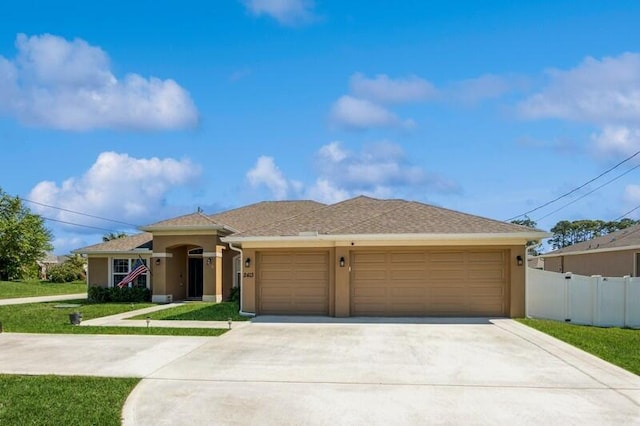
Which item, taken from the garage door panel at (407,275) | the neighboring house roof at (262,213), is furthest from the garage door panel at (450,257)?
the neighboring house roof at (262,213)

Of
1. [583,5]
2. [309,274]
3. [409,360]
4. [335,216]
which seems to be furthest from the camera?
[335,216]

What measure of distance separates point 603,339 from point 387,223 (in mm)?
6394

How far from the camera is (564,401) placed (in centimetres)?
664

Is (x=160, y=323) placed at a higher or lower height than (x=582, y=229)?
lower

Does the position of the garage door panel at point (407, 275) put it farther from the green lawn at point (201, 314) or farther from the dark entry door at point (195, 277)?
the dark entry door at point (195, 277)

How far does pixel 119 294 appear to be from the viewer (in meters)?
23.1

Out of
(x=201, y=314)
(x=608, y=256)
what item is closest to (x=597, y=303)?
(x=608, y=256)

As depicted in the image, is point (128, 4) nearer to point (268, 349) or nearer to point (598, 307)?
point (268, 349)

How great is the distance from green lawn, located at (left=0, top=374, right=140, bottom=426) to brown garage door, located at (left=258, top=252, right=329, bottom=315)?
26.4ft

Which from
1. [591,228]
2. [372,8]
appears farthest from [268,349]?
[591,228]

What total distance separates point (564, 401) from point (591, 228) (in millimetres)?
68779

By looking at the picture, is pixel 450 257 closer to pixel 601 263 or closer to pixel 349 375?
pixel 349 375

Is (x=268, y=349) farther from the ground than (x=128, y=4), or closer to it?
closer to it

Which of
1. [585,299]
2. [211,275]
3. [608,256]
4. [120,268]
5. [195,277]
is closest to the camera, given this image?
[585,299]
